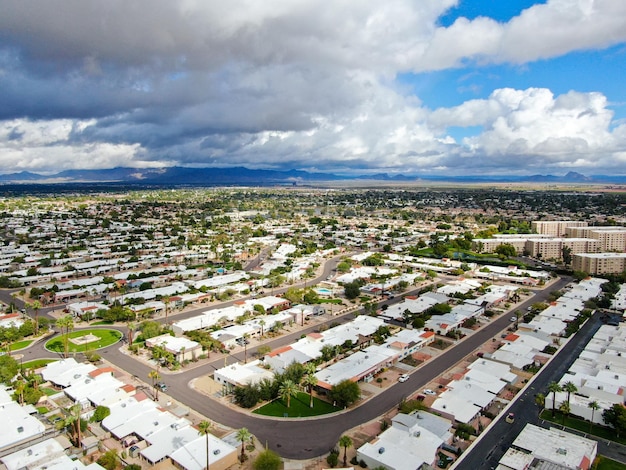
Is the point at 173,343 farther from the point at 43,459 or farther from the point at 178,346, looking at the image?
the point at 43,459

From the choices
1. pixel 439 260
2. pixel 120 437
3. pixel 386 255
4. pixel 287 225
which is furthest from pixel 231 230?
pixel 120 437

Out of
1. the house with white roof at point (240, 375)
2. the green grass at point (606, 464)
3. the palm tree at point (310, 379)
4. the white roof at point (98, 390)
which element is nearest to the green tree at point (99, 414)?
the white roof at point (98, 390)

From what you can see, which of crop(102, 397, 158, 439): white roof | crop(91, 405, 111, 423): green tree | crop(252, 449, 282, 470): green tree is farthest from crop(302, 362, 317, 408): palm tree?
crop(91, 405, 111, 423): green tree

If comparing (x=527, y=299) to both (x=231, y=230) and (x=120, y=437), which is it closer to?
(x=120, y=437)

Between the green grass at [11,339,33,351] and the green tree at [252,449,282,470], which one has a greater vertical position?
the green tree at [252,449,282,470]

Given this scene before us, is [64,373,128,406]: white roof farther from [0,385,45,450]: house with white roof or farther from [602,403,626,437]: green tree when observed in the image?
[602,403,626,437]: green tree

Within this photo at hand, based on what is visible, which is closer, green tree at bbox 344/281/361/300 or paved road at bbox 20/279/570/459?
paved road at bbox 20/279/570/459

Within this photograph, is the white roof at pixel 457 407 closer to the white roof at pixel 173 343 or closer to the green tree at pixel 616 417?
the green tree at pixel 616 417
